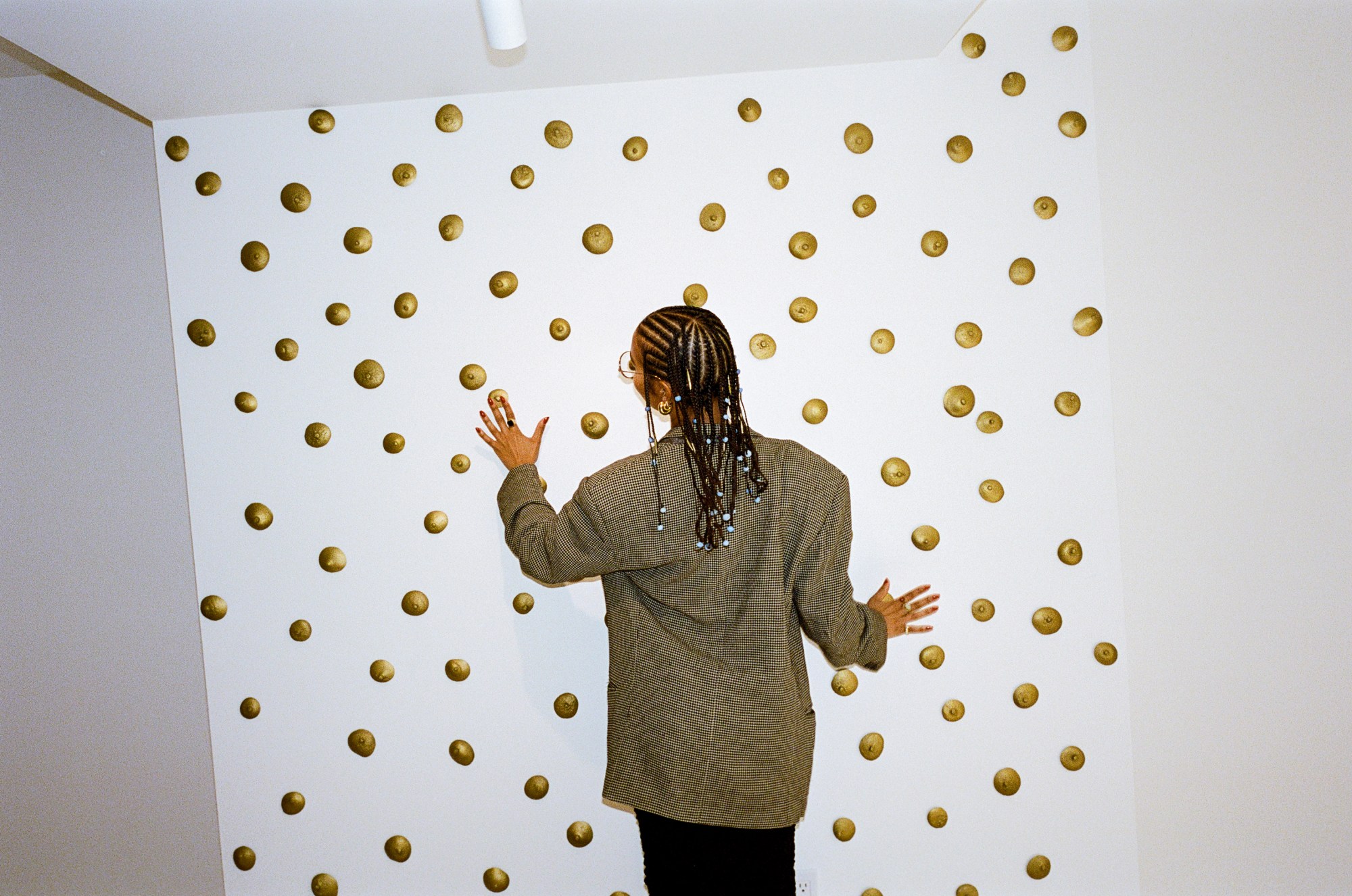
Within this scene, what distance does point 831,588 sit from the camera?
1.39 metres

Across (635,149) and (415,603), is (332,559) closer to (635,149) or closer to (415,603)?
(415,603)

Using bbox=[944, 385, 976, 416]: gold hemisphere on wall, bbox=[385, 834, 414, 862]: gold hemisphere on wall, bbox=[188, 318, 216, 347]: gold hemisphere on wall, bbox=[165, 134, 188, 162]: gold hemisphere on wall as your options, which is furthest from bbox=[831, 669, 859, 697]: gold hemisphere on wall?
bbox=[165, 134, 188, 162]: gold hemisphere on wall

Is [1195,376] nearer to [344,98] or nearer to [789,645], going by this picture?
[789,645]

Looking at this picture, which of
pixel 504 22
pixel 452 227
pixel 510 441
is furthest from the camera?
pixel 452 227

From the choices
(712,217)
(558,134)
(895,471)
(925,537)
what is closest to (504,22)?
(558,134)

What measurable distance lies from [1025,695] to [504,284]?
4.00ft

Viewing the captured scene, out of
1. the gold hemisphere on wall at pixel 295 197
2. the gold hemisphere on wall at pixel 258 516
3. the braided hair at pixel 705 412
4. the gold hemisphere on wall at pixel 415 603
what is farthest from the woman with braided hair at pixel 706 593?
the gold hemisphere on wall at pixel 295 197

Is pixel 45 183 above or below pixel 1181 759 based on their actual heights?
above

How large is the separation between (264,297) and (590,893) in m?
1.28

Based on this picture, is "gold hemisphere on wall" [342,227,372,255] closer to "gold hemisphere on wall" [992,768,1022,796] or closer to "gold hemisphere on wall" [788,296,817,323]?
"gold hemisphere on wall" [788,296,817,323]

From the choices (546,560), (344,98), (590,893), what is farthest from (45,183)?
(590,893)

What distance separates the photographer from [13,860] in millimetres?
1582

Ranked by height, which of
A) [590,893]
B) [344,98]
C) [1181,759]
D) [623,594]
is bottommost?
[590,893]

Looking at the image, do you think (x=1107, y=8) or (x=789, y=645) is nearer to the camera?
(x=789, y=645)
